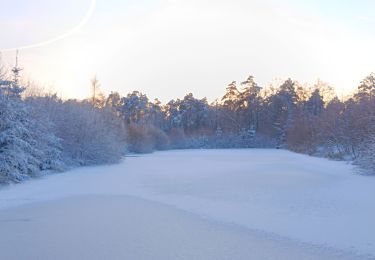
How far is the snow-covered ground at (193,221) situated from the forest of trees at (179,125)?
4.58 meters

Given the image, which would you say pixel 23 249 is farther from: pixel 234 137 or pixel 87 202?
pixel 234 137

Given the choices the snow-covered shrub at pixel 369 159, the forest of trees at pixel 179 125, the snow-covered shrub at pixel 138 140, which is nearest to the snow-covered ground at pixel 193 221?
the snow-covered shrub at pixel 369 159

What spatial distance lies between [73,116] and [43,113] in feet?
18.1

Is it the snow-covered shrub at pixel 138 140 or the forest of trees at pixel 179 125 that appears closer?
the forest of trees at pixel 179 125

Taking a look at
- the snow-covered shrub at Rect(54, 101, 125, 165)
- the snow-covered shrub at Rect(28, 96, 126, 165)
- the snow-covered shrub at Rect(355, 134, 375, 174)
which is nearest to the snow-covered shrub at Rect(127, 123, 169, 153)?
the snow-covered shrub at Rect(28, 96, 126, 165)

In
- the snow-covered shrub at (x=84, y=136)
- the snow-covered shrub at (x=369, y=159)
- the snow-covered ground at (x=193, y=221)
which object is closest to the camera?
the snow-covered ground at (x=193, y=221)

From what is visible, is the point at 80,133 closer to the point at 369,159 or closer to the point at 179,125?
the point at 369,159

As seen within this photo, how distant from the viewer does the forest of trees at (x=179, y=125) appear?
20.1m

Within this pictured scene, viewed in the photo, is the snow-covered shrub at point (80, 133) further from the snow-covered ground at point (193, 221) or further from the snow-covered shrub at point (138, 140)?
the snow-covered shrub at point (138, 140)

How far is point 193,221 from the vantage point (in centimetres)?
984

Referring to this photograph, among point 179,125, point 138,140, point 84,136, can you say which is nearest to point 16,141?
point 84,136

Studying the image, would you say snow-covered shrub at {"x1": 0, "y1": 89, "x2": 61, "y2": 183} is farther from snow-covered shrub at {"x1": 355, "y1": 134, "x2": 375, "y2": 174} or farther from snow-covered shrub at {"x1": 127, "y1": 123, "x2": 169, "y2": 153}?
snow-covered shrub at {"x1": 127, "y1": 123, "x2": 169, "y2": 153}

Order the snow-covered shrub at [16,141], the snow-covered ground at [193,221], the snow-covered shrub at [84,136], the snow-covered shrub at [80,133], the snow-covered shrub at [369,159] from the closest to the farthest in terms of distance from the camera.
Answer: the snow-covered ground at [193,221] < the snow-covered shrub at [16,141] < the snow-covered shrub at [369,159] < the snow-covered shrub at [80,133] < the snow-covered shrub at [84,136]

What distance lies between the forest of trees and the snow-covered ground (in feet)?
15.0
